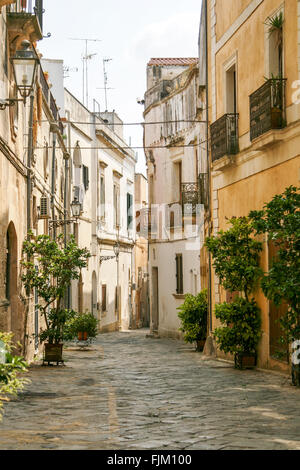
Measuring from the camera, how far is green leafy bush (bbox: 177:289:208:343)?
19406 mm

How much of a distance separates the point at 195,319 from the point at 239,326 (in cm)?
529

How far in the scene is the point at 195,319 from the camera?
1952cm

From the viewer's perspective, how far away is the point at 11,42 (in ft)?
44.8

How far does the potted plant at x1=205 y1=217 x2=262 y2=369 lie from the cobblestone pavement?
1.75 feet

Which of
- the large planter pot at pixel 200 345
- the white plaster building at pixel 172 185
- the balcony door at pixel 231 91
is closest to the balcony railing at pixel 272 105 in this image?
the balcony door at pixel 231 91

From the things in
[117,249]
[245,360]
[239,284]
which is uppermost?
[117,249]

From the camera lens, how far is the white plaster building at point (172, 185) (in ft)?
82.6

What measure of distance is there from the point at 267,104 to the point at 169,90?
17.7 metres

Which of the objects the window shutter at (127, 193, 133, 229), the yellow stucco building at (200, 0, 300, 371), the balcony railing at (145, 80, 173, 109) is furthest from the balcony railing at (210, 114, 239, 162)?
the window shutter at (127, 193, 133, 229)

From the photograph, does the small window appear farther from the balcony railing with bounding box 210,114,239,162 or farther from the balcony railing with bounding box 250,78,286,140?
the balcony railing with bounding box 250,78,286,140

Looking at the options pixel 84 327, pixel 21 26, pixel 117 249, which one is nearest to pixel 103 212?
pixel 117 249

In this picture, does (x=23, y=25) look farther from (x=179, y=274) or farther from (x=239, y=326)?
(x=179, y=274)
